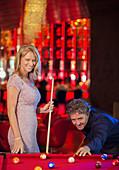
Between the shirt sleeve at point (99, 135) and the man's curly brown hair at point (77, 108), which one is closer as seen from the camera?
the shirt sleeve at point (99, 135)

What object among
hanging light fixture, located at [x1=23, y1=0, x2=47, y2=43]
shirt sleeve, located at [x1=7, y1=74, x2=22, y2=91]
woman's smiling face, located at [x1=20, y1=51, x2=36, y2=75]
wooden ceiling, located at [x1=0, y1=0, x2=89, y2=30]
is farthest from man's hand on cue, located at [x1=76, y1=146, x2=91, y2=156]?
wooden ceiling, located at [x1=0, y1=0, x2=89, y2=30]

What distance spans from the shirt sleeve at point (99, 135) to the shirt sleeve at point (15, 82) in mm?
644

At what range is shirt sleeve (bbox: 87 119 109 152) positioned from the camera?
1.85 m

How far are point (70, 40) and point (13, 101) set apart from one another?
24.8ft

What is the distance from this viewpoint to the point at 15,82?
213 centimetres

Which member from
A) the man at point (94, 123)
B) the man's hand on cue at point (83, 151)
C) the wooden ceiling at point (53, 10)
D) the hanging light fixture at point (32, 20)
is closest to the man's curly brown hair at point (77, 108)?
the man at point (94, 123)

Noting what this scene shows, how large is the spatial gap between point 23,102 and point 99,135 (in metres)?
0.65

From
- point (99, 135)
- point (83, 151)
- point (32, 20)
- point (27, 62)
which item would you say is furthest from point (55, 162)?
point (32, 20)

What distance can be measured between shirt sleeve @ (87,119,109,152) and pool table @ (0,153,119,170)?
0.31 feet

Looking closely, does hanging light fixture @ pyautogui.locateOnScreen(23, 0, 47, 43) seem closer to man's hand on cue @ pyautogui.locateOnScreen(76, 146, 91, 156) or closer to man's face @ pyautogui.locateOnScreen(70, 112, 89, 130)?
man's face @ pyautogui.locateOnScreen(70, 112, 89, 130)

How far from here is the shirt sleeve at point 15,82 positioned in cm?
212

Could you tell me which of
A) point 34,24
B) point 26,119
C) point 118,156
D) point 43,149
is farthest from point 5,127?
point 34,24

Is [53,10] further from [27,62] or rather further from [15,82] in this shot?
[15,82]

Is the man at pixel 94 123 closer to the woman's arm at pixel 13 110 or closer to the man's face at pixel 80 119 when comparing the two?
the man's face at pixel 80 119
